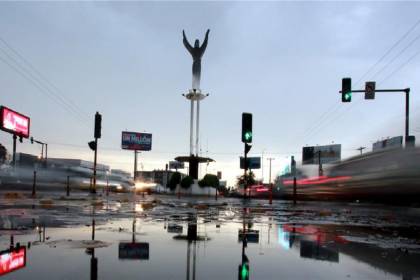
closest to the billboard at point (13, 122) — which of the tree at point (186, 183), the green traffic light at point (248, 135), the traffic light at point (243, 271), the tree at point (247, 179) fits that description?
the tree at point (247, 179)

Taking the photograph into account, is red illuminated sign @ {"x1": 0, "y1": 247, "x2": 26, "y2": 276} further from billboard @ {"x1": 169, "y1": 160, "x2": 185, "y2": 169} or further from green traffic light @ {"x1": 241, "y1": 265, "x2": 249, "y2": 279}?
billboard @ {"x1": 169, "y1": 160, "x2": 185, "y2": 169}

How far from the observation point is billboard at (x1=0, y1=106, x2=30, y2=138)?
4488cm

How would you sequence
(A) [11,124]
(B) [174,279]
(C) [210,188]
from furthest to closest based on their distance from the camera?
(C) [210,188] < (A) [11,124] < (B) [174,279]

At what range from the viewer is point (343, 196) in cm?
2831

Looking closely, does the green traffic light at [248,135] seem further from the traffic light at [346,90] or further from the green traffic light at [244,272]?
the green traffic light at [244,272]

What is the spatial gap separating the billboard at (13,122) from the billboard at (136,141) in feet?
133

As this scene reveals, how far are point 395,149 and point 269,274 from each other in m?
15.5

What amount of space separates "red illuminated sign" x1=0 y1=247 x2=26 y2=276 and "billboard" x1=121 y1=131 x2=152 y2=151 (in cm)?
8653

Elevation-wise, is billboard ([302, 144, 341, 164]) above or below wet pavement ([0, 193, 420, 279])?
above

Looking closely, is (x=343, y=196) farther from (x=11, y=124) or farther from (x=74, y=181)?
(x=74, y=181)

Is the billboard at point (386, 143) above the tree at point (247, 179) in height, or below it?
above

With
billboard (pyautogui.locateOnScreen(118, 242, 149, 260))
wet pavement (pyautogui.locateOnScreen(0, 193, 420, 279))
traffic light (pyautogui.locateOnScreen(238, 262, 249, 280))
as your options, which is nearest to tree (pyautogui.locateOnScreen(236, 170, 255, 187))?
wet pavement (pyautogui.locateOnScreen(0, 193, 420, 279))

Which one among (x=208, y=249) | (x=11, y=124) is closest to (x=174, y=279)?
(x=208, y=249)

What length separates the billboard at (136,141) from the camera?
299 ft
